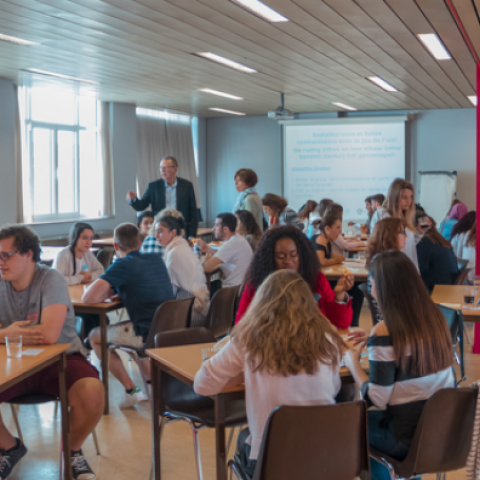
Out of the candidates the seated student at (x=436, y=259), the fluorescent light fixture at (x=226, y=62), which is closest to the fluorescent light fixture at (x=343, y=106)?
the fluorescent light fixture at (x=226, y=62)

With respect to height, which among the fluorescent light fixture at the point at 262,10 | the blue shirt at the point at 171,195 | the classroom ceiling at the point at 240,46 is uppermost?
the classroom ceiling at the point at 240,46

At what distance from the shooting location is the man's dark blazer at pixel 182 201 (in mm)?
6398

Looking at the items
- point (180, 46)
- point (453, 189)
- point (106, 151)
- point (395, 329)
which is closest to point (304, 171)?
point (453, 189)

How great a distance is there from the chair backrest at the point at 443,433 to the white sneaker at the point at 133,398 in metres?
2.40

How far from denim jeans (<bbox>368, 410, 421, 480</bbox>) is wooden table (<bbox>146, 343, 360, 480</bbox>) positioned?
0.20 m

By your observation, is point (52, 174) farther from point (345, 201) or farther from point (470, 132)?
point (470, 132)

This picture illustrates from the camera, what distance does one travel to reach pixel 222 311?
4078mm

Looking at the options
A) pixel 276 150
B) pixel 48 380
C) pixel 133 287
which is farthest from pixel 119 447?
pixel 276 150

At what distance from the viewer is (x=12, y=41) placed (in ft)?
17.6

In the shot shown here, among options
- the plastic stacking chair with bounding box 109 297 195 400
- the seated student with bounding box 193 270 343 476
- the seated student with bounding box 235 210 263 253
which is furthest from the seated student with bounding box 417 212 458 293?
the seated student with bounding box 193 270 343 476

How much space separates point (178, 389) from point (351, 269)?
112 inches

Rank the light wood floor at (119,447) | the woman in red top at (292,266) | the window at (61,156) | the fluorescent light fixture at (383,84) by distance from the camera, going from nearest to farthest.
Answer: the woman in red top at (292,266) < the light wood floor at (119,447) < the fluorescent light fixture at (383,84) < the window at (61,156)

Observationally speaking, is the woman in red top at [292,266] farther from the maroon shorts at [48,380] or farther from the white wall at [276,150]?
the white wall at [276,150]

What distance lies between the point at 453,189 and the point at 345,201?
6.98ft
